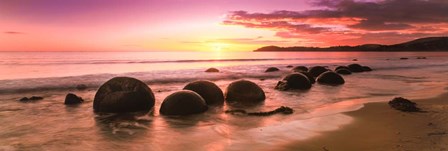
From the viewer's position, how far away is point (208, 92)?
13094 millimetres

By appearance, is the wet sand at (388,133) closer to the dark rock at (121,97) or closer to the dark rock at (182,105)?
the dark rock at (182,105)

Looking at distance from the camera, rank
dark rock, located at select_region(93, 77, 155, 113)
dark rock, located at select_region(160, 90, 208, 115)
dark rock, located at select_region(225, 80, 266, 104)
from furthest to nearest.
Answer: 1. dark rock, located at select_region(225, 80, 266, 104)
2. dark rock, located at select_region(93, 77, 155, 113)
3. dark rock, located at select_region(160, 90, 208, 115)

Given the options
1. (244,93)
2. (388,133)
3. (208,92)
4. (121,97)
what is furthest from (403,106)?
(121,97)

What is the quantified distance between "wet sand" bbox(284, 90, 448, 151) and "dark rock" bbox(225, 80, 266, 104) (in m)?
3.84

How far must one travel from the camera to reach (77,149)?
7309 millimetres

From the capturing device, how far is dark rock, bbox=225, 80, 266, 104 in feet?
44.8

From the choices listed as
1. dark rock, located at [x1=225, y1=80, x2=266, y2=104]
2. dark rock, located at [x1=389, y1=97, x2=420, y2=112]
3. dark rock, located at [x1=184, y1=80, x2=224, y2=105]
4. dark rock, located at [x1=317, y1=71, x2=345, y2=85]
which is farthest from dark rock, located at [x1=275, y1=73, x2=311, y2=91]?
dark rock, located at [x1=389, y1=97, x2=420, y2=112]

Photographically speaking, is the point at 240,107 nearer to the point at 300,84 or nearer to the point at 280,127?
the point at 280,127

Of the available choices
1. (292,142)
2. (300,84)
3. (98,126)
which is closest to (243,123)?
(292,142)

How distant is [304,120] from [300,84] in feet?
27.2

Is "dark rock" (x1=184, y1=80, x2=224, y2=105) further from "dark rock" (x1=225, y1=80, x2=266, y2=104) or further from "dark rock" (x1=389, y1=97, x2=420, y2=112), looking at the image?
"dark rock" (x1=389, y1=97, x2=420, y2=112)

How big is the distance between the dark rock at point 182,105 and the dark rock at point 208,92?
5.21ft

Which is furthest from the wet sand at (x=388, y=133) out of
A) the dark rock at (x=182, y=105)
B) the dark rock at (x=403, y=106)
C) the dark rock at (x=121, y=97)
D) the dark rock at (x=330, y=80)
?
the dark rock at (x=330, y=80)

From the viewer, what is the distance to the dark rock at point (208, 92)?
12977mm
